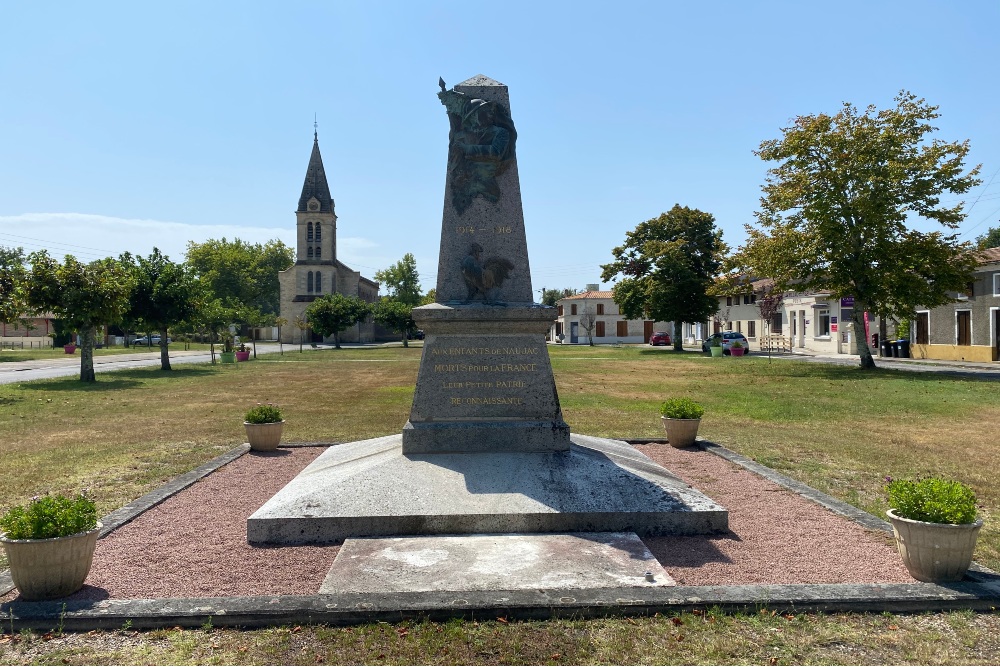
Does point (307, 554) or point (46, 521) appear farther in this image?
point (307, 554)

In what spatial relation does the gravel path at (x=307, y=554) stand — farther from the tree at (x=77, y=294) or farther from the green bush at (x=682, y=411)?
the tree at (x=77, y=294)

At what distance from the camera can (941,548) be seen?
4480 millimetres

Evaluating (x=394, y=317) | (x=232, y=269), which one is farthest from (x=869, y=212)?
(x=232, y=269)

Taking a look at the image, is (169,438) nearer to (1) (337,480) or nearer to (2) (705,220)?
(1) (337,480)

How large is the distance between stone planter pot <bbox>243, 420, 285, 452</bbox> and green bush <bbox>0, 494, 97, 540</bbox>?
5.28 metres

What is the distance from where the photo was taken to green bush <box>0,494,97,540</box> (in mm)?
4336

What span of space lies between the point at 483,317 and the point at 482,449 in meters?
1.41

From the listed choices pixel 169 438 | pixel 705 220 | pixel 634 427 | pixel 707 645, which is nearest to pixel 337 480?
pixel 707 645

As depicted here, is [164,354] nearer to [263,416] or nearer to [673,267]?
[263,416]

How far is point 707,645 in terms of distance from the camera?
147 inches

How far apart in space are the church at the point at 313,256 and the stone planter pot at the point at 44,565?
247ft

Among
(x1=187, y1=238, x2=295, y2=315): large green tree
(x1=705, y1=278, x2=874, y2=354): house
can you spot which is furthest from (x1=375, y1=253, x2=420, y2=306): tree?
(x1=705, y1=278, x2=874, y2=354): house

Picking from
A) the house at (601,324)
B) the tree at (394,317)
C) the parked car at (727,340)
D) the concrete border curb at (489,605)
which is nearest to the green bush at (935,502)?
the concrete border curb at (489,605)

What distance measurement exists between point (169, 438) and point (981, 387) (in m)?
20.6
